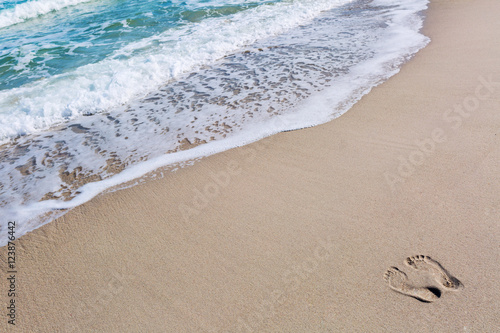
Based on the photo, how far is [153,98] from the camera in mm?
5883

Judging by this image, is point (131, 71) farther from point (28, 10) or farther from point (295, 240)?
point (28, 10)

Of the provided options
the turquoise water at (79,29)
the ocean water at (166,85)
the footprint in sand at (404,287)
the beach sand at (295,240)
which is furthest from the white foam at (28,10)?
the footprint in sand at (404,287)

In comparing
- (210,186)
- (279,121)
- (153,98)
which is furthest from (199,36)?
(210,186)

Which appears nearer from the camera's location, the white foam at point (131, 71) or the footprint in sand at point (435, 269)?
the footprint in sand at point (435, 269)

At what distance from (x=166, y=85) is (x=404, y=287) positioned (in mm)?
5578

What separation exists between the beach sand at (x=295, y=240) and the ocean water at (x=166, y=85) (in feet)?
1.98

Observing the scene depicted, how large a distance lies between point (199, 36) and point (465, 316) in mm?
8825


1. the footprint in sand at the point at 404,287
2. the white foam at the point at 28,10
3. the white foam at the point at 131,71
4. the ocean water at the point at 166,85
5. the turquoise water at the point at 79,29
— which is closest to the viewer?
the footprint in sand at the point at 404,287

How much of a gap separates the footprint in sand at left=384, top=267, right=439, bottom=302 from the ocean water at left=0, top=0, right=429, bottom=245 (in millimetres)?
2422

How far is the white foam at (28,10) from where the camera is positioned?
12875 mm

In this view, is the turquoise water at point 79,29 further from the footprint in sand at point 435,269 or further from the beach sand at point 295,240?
the footprint in sand at point 435,269

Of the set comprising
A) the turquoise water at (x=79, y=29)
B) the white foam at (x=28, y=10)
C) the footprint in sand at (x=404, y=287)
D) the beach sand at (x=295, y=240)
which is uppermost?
the white foam at (x=28, y=10)

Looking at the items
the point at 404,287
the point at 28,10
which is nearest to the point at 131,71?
the point at 404,287

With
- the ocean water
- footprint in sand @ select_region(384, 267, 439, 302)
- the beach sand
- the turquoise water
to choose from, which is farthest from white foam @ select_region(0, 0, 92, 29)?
footprint in sand @ select_region(384, 267, 439, 302)
